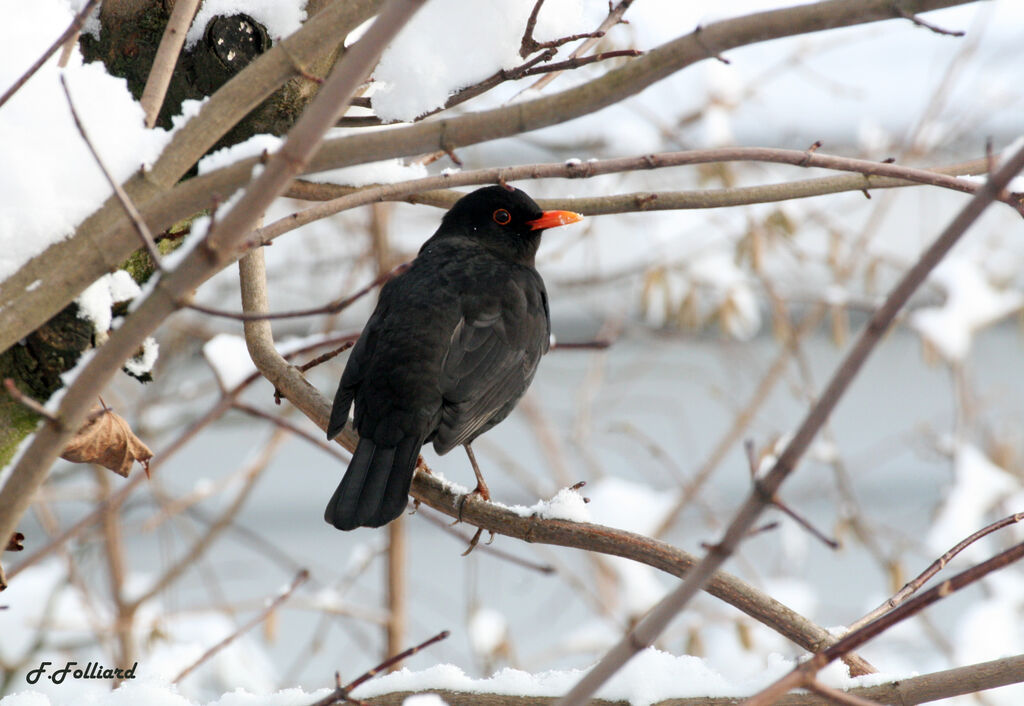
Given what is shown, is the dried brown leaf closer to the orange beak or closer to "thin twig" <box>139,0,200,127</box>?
"thin twig" <box>139,0,200,127</box>

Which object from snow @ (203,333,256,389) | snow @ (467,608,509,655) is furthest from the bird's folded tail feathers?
snow @ (467,608,509,655)

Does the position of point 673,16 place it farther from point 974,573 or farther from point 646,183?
point 974,573

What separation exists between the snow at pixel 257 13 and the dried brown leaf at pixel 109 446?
0.87 meters

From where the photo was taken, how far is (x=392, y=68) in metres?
2.13

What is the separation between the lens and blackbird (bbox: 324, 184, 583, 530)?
8.39 ft

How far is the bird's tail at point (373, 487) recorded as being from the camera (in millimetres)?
2473

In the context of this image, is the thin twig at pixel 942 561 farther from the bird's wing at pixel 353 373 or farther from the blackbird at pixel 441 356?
the bird's wing at pixel 353 373

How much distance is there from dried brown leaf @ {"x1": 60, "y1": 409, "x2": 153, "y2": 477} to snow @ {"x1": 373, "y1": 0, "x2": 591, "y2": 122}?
891 millimetres

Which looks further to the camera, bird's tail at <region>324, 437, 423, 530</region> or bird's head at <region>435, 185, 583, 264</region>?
bird's head at <region>435, 185, 583, 264</region>

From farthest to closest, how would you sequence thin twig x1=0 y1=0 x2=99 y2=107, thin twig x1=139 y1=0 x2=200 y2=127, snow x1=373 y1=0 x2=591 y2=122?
snow x1=373 y1=0 x2=591 y2=122
thin twig x1=139 y1=0 x2=200 y2=127
thin twig x1=0 y1=0 x2=99 y2=107

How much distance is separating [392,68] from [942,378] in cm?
839

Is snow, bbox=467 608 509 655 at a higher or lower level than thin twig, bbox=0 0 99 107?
higher

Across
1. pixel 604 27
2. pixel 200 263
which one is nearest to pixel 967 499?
pixel 604 27

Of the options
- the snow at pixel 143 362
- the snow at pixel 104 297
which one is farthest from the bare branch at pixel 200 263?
the snow at pixel 143 362
